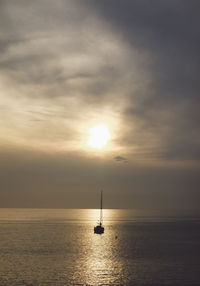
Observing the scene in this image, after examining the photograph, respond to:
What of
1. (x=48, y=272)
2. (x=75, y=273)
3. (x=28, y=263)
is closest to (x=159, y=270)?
(x=75, y=273)

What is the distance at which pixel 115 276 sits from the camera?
68250mm

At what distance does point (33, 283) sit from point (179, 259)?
148 ft

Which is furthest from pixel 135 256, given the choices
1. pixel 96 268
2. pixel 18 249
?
pixel 18 249

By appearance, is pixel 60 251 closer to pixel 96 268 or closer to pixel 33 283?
pixel 96 268

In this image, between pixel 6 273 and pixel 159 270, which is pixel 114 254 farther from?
pixel 6 273

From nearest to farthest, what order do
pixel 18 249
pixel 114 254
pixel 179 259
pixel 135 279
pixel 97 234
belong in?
pixel 135 279
pixel 179 259
pixel 114 254
pixel 18 249
pixel 97 234

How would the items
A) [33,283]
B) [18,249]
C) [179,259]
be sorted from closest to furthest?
[33,283] < [179,259] < [18,249]

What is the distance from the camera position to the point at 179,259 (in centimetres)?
9044

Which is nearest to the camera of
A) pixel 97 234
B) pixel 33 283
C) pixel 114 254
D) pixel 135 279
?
pixel 33 283

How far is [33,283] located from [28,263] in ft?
71.6

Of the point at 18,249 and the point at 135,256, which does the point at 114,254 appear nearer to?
the point at 135,256

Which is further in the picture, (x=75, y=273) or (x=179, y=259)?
(x=179, y=259)

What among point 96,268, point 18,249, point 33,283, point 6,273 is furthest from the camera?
point 18,249

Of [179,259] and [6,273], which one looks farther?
[179,259]
